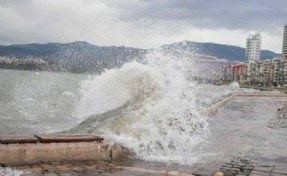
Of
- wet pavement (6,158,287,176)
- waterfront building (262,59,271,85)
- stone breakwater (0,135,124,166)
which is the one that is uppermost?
waterfront building (262,59,271,85)

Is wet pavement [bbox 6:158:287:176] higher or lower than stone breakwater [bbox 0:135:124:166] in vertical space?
lower

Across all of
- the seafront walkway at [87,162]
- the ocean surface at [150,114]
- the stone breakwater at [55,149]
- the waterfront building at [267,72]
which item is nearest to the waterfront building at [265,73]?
the waterfront building at [267,72]

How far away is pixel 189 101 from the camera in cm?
1148

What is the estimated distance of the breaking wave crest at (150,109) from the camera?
8094 millimetres

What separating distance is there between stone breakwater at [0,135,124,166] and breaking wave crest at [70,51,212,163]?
2.06 ft

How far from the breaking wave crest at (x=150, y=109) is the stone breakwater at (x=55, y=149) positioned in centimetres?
63

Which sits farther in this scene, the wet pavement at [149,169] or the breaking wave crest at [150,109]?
the breaking wave crest at [150,109]

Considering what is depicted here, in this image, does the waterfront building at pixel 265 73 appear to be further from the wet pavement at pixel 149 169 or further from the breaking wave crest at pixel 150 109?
the wet pavement at pixel 149 169

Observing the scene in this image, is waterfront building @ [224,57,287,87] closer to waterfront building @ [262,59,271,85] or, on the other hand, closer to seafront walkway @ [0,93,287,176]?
waterfront building @ [262,59,271,85]

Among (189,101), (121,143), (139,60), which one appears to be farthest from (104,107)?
(121,143)

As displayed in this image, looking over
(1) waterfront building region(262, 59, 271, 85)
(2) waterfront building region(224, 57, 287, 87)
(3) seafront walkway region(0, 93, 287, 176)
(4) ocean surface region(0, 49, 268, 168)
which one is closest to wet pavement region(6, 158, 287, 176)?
(3) seafront walkway region(0, 93, 287, 176)

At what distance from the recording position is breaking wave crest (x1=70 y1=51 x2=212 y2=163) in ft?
26.6

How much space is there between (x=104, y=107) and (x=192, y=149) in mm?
6984

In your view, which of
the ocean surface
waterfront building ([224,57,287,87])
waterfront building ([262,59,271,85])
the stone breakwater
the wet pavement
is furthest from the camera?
waterfront building ([262,59,271,85])
